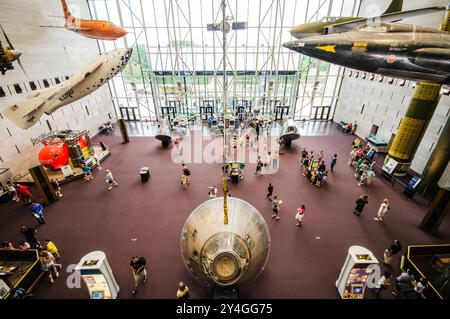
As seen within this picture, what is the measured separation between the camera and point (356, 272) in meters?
6.24

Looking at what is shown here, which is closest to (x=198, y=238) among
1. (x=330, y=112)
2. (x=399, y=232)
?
(x=399, y=232)

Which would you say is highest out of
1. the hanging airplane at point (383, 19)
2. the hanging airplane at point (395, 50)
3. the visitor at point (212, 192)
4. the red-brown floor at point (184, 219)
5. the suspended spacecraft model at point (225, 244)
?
the hanging airplane at point (383, 19)

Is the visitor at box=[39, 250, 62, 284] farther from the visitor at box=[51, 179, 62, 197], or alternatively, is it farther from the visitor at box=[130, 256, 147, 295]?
the visitor at box=[51, 179, 62, 197]

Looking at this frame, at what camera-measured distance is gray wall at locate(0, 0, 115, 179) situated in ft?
38.9

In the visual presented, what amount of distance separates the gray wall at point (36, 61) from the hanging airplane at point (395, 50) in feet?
52.1

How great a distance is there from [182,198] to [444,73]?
11540mm

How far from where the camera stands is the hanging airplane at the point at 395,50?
717 centimetres

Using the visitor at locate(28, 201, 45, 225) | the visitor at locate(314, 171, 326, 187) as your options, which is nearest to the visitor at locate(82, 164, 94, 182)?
the visitor at locate(28, 201, 45, 225)

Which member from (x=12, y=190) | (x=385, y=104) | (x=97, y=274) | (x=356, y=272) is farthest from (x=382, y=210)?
(x=12, y=190)

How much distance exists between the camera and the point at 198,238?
3.87 meters

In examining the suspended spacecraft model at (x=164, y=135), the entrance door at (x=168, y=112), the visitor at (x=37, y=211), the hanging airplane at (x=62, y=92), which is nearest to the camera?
the visitor at (x=37, y=211)

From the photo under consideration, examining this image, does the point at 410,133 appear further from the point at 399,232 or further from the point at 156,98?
the point at 156,98

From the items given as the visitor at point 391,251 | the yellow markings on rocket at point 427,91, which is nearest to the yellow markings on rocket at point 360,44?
the yellow markings on rocket at point 427,91

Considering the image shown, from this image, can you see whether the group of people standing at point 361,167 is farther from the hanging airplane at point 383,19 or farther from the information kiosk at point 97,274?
the information kiosk at point 97,274
